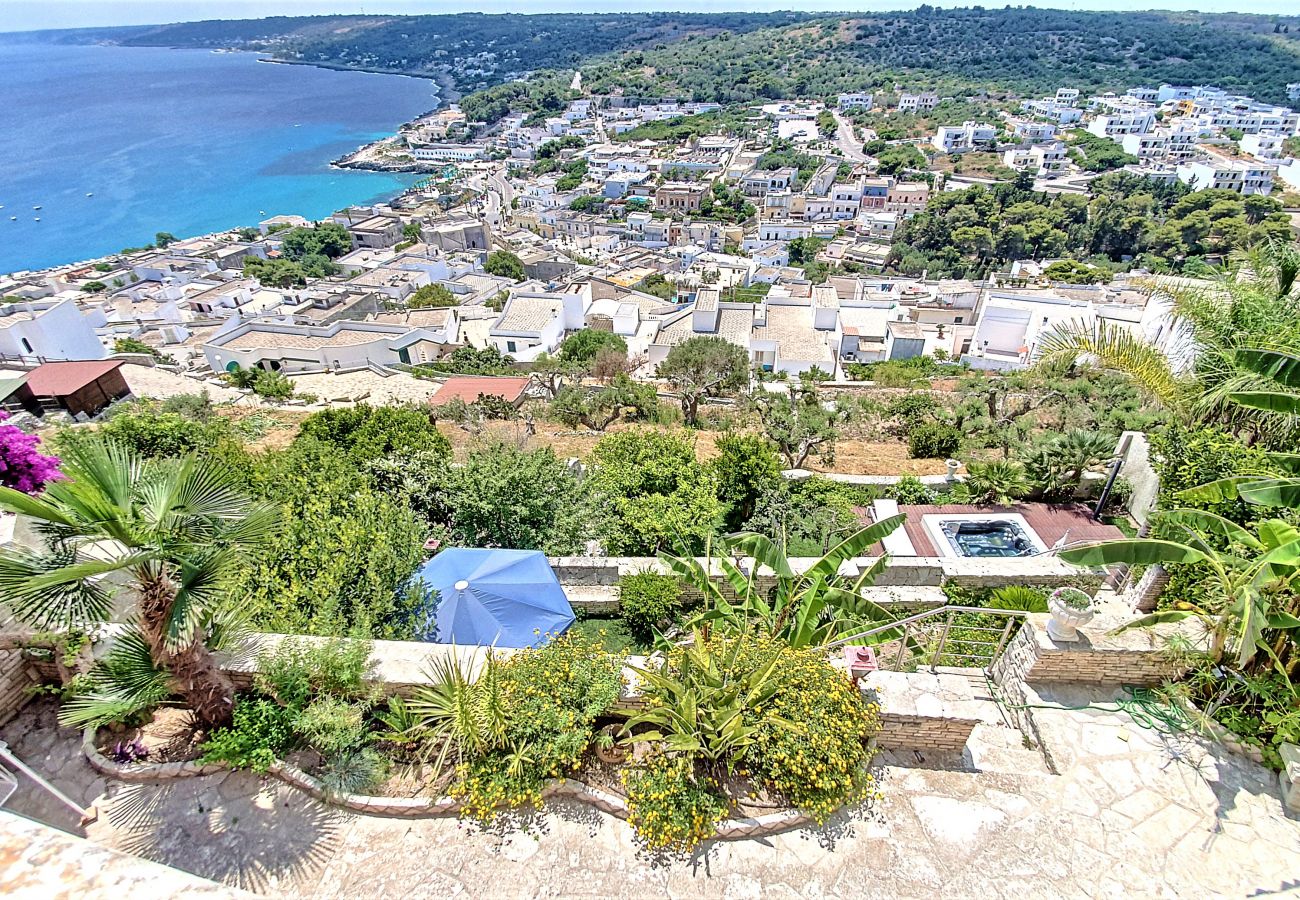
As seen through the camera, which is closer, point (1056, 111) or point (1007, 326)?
point (1007, 326)

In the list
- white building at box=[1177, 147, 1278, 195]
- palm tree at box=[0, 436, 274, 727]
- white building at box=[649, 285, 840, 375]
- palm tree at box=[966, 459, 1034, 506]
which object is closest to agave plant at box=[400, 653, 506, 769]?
palm tree at box=[0, 436, 274, 727]

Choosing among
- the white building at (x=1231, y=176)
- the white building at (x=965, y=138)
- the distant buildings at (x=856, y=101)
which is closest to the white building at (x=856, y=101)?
the distant buildings at (x=856, y=101)

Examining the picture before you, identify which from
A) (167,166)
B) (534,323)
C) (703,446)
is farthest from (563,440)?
(167,166)

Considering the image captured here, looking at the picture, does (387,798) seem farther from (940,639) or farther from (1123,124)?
(1123,124)

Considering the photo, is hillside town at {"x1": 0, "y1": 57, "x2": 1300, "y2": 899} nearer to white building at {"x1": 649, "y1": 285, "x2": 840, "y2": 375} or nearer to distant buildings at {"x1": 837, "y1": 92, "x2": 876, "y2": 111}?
white building at {"x1": 649, "y1": 285, "x2": 840, "y2": 375}

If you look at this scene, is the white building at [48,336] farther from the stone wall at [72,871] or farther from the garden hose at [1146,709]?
the garden hose at [1146,709]
